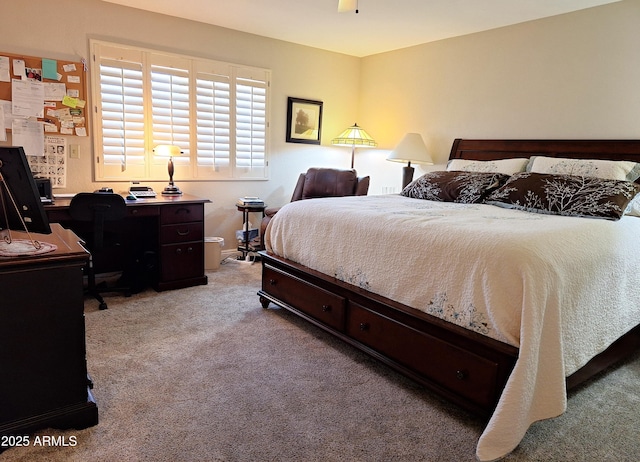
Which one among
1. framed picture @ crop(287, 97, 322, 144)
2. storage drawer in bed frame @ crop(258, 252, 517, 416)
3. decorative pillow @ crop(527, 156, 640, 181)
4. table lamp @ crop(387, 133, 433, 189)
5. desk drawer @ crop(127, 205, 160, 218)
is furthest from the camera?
framed picture @ crop(287, 97, 322, 144)

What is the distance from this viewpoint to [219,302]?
3252 millimetres

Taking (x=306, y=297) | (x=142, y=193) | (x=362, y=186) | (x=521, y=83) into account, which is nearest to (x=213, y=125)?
(x=142, y=193)

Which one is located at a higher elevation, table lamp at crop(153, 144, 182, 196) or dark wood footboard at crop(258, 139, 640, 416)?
table lamp at crop(153, 144, 182, 196)

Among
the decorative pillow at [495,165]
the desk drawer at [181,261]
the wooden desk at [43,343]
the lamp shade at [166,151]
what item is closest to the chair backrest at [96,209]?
the desk drawer at [181,261]

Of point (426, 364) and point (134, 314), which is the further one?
point (134, 314)

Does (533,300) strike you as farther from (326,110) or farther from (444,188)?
(326,110)

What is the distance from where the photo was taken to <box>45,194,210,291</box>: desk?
3.36 meters

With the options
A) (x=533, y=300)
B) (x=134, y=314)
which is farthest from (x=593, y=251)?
(x=134, y=314)

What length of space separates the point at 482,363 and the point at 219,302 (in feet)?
6.83

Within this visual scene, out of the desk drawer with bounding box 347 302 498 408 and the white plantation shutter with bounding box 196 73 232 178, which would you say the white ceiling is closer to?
the white plantation shutter with bounding box 196 73 232 178

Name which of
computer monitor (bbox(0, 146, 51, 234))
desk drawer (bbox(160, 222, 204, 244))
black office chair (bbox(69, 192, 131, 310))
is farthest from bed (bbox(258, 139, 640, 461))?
computer monitor (bbox(0, 146, 51, 234))

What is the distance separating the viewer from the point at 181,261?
352cm

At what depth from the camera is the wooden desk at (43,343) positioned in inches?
60.8

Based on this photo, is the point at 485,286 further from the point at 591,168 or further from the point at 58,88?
the point at 58,88
